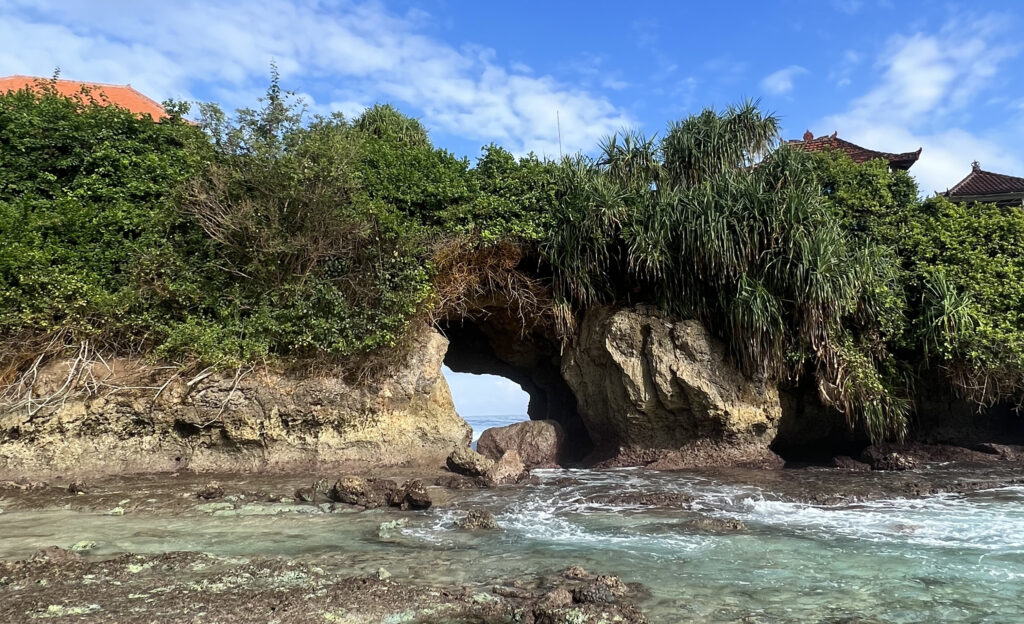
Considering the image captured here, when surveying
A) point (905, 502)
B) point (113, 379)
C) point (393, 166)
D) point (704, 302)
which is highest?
point (393, 166)

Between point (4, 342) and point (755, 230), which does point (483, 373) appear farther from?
point (4, 342)

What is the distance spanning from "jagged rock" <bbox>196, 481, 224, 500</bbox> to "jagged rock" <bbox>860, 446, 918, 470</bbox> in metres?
10.0

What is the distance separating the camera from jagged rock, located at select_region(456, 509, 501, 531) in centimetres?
591

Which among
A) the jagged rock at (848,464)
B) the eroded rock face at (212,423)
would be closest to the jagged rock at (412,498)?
the eroded rock face at (212,423)

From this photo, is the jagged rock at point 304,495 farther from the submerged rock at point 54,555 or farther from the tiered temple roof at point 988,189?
the tiered temple roof at point 988,189

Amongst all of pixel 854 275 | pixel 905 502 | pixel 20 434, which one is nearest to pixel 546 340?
pixel 854 275

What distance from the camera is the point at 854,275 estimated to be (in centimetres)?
1010

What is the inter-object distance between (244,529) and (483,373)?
998 cm

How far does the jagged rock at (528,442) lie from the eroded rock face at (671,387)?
4.03 feet

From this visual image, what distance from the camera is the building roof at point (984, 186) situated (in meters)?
17.7

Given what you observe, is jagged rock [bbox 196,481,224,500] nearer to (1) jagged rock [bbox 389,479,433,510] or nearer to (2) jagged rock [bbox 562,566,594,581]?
(1) jagged rock [bbox 389,479,433,510]

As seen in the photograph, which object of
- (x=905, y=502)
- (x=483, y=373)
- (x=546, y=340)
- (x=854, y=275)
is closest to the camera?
(x=905, y=502)

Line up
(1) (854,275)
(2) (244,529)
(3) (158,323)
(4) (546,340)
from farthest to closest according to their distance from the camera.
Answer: (4) (546,340) → (1) (854,275) → (3) (158,323) → (2) (244,529)

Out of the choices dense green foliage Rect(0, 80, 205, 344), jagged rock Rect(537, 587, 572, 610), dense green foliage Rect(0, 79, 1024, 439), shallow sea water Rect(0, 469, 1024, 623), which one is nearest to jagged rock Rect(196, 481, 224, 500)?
shallow sea water Rect(0, 469, 1024, 623)
